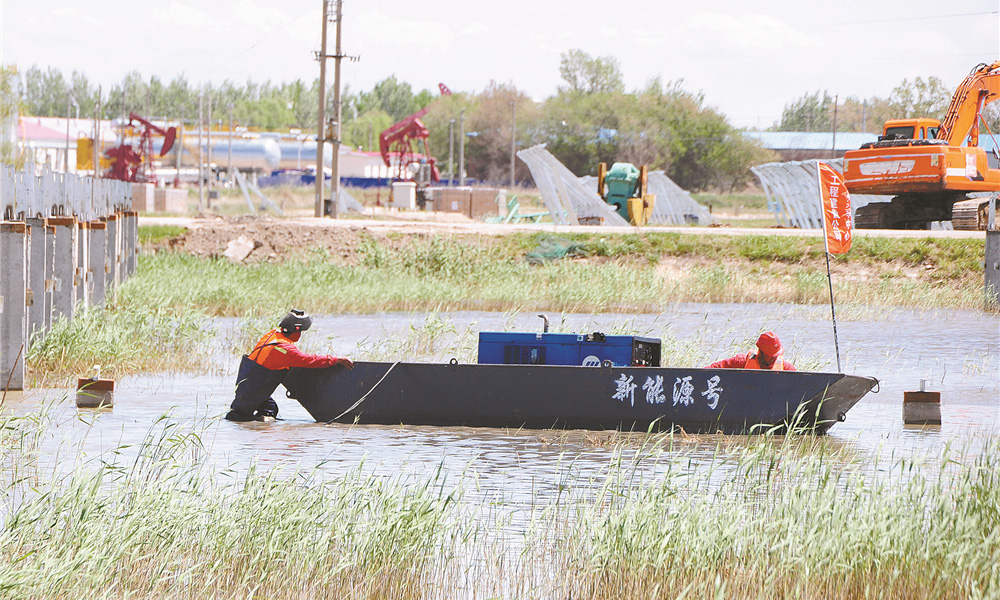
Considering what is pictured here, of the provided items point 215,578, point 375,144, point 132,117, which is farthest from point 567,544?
point 375,144

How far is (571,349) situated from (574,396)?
0.92 meters

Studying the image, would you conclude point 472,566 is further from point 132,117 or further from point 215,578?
point 132,117

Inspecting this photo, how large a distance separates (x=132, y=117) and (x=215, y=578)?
248 ft

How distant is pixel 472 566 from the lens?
283 inches

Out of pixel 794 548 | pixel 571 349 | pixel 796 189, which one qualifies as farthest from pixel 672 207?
pixel 794 548

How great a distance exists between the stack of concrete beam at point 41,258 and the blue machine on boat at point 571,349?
483cm

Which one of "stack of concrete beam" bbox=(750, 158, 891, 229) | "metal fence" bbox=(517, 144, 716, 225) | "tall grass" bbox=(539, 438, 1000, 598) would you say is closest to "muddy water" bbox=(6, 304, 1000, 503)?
"tall grass" bbox=(539, 438, 1000, 598)

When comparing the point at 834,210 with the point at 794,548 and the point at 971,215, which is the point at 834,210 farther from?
the point at 971,215

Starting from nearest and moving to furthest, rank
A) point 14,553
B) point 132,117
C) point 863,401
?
1. point 14,553
2. point 863,401
3. point 132,117

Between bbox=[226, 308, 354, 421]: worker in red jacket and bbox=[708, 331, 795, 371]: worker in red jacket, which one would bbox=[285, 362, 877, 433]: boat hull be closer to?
bbox=[226, 308, 354, 421]: worker in red jacket

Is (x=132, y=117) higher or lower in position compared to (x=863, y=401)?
higher

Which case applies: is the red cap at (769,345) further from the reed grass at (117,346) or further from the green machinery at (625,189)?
the green machinery at (625,189)

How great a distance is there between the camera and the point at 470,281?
30.5 metres

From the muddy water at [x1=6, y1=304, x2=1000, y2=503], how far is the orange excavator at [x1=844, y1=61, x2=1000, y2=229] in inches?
475
